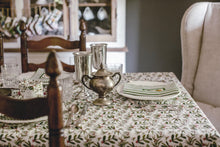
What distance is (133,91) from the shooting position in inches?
46.1

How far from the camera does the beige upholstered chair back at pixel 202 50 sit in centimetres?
171

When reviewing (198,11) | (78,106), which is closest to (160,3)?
(198,11)

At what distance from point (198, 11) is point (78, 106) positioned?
3.70ft

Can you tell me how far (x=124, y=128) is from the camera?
85 centimetres

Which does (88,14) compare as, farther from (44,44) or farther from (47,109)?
(47,109)

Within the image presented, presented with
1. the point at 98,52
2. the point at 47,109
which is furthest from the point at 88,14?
the point at 47,109

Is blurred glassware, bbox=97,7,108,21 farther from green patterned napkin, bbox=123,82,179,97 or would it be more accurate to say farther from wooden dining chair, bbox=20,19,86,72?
green patterned napkin, bbox=123,82,179,97

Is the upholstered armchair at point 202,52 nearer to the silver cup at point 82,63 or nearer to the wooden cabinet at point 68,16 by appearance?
the wooden cabinet at point 68,16

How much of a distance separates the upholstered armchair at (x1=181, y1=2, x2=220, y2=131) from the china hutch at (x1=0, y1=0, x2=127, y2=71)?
2.29 ft

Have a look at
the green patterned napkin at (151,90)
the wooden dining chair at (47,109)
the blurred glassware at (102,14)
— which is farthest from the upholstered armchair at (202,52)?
the wooden dining chair at (47,109)

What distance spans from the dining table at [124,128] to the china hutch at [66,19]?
139cm

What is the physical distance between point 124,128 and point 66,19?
5.51 feet

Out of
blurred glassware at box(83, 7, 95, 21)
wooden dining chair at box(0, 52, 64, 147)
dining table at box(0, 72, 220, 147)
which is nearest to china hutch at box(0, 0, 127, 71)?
blurred glassware at box(83, 7, 95, 21)

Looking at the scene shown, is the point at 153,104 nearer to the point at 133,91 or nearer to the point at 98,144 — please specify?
the point at 133,91
